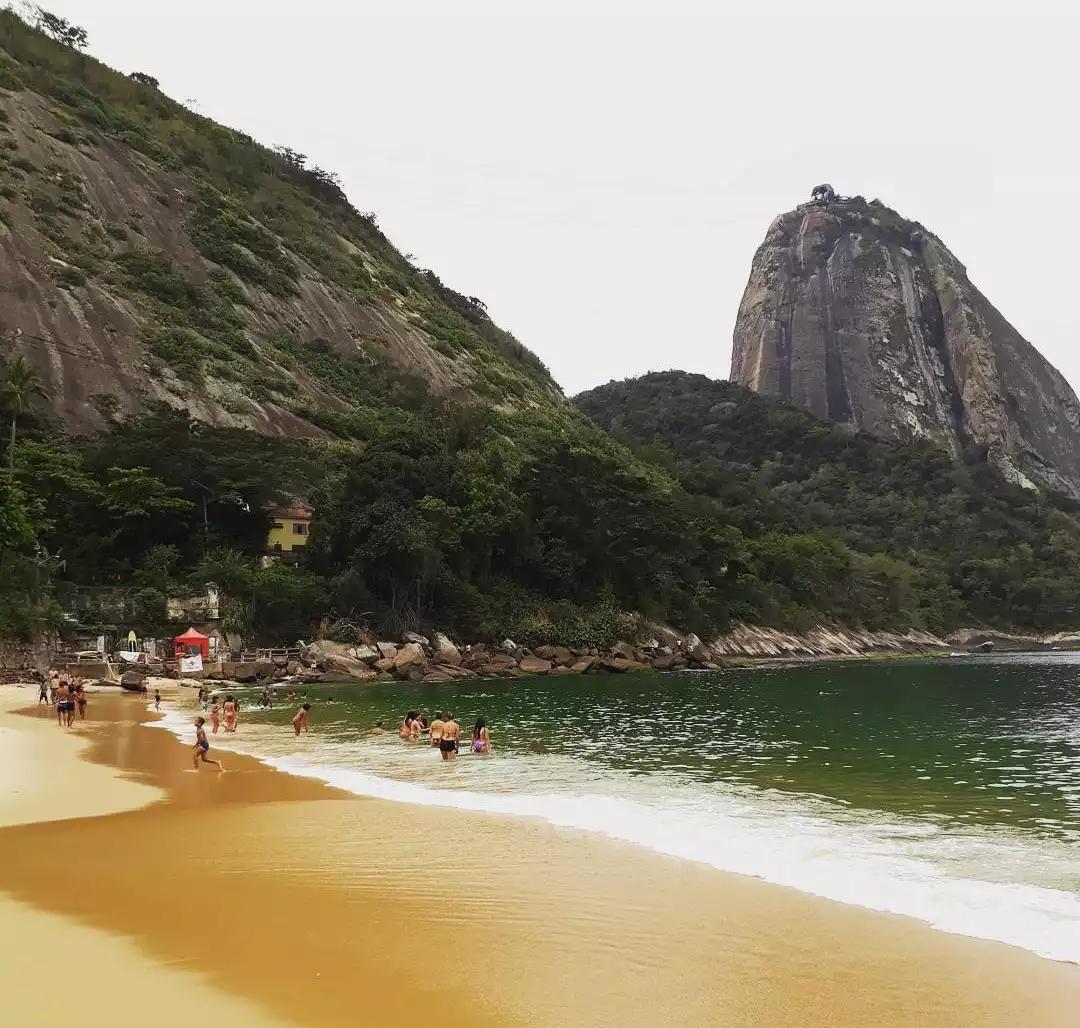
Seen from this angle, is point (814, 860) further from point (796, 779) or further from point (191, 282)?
point (191, 282)

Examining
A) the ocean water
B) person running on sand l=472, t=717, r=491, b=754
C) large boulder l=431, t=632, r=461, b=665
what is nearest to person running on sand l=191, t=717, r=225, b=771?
the ocean water

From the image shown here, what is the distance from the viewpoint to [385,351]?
93.1 meters

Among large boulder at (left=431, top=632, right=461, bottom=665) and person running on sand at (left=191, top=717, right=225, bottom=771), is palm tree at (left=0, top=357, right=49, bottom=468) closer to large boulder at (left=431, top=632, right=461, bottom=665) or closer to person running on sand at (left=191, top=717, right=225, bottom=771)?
large boulder at (left=431, top=632, right=461, bottom=665)

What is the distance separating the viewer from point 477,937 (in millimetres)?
7426

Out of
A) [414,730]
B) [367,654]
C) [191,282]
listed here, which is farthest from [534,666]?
[191,282]

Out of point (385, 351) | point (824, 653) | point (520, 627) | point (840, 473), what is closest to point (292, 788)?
point (520, 627)

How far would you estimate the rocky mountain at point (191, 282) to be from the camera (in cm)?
6819

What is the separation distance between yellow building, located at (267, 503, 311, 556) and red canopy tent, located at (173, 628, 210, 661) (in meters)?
12.8

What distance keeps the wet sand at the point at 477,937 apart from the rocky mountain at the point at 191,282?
57787 millimetres

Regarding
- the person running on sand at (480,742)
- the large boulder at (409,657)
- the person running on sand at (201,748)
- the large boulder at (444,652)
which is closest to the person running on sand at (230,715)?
the person running on sand at (201,748)

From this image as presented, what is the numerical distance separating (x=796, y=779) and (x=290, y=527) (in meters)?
47.6

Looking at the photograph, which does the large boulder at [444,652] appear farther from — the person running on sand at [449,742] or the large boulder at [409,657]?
the person running on sand at [449,742]

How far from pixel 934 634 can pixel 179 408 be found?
79.1m

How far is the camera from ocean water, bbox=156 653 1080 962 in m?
9.20
